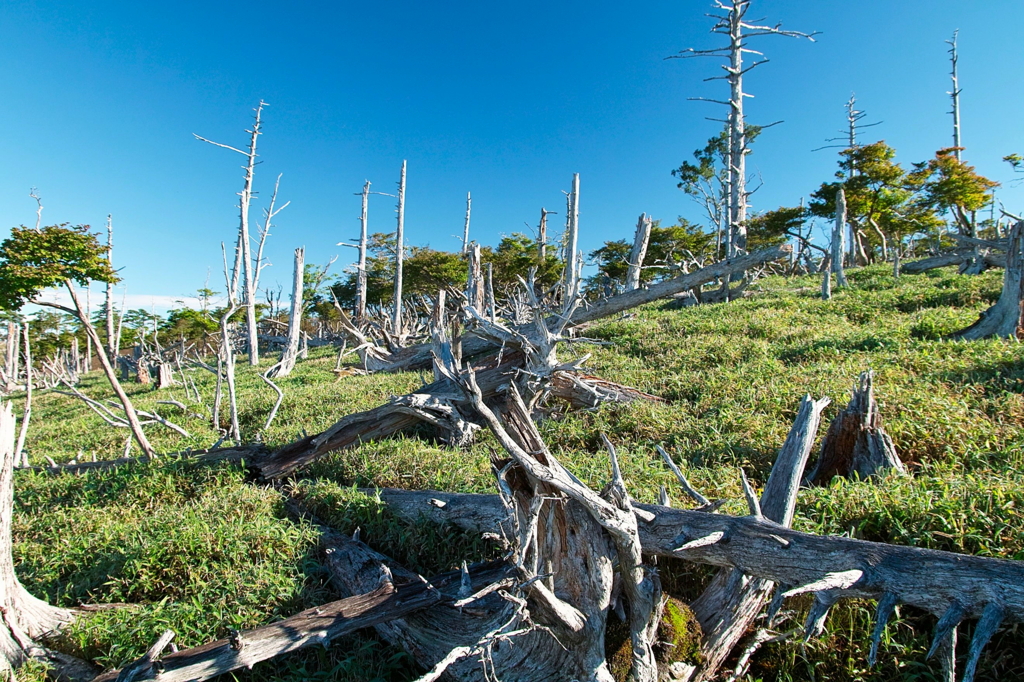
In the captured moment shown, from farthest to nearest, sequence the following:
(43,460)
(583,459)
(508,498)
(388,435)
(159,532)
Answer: (43,460) < (388,435) < (583,459) < (159,532) < (508,498)

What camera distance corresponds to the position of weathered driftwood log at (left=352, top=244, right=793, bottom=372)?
667cm

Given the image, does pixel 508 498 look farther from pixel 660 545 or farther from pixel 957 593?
pixel 957 593

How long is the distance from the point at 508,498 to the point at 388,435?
349 cm

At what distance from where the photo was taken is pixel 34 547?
12.7 feet

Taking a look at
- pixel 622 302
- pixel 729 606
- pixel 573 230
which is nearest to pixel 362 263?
pixel 573 230

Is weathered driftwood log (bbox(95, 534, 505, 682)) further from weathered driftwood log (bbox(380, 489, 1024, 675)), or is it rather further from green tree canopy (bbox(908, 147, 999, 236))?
green tree canopy (bbox(908, 147, 999, 236))

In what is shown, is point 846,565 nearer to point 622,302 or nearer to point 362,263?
point 622,302

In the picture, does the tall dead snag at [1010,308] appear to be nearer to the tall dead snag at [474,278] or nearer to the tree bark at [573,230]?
the tall dead snag at [474,278]

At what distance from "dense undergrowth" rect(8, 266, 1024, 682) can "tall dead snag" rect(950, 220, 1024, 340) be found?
16.1 inches

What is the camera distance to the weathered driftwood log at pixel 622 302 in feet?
21.9

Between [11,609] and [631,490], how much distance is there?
3730mm

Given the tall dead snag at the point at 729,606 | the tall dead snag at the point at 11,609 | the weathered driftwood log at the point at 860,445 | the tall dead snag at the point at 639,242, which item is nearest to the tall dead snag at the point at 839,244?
the tall dead snag at the point at 639,242

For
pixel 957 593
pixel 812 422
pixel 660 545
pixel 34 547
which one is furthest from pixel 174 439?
pixel 957 593

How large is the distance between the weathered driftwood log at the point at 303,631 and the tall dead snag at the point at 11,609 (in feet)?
2.21
